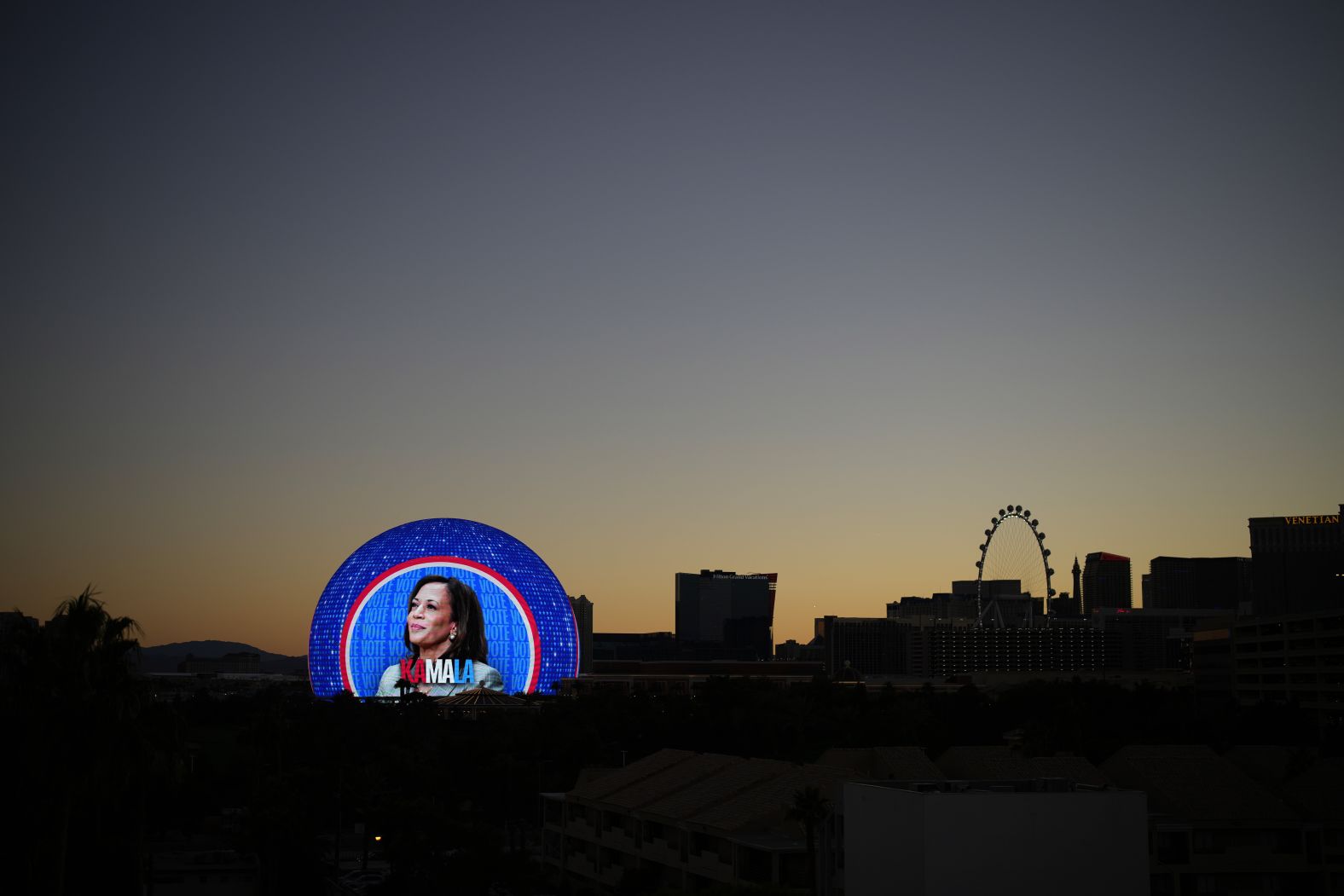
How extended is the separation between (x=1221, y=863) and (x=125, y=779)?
2918 centimetres

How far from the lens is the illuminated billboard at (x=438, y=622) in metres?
67.1

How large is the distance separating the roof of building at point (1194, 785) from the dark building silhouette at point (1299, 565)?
144101 millimetres

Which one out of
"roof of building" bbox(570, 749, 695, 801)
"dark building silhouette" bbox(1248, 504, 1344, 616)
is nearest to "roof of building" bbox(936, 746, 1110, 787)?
"roof of building" bbox(570, 749, 695, 801)

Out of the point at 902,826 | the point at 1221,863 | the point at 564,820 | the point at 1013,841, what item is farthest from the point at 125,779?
the point at 1221,863

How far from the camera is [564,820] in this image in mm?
48281

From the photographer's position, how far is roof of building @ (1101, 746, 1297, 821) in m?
41.3

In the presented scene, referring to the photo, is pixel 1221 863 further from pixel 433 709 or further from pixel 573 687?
→ pixel 573 687

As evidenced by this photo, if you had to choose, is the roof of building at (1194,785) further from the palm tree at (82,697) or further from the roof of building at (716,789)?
the palm tree at (82,697)

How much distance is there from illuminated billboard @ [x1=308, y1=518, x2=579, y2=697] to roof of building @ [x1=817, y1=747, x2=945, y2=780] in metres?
21.7

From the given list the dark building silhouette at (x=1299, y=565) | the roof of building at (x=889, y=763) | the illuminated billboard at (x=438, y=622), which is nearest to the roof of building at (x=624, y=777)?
the roof of building at (x=889, y=763)

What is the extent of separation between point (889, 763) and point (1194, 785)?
32.1 ft

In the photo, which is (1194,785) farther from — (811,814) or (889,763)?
(811,814)

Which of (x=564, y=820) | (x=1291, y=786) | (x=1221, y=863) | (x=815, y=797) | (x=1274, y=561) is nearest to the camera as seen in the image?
(x=815, y=797)

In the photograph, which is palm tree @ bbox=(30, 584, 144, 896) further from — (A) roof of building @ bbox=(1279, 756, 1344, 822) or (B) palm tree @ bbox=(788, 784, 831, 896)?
(A) roof of building @ bbox=(1279, 756, 1344, 822)
